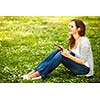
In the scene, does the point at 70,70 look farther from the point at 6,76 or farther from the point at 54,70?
the point at 6,76

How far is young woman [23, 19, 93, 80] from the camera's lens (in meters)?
3.52

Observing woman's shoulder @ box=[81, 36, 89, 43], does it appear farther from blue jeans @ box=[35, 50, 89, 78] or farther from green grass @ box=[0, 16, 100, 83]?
blue jeans @ box=[35, 50, 89, 78]

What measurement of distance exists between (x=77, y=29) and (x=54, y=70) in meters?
0.53

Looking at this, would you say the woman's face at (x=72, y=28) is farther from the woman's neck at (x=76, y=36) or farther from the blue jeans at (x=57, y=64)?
the blue jeans at (x=57, y=64)

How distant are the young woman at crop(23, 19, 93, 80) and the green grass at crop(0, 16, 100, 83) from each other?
5 cm

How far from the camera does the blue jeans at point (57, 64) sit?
3.53 m

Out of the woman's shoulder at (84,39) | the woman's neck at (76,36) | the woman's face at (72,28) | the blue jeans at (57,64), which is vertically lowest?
the blue jeans at (57,64)

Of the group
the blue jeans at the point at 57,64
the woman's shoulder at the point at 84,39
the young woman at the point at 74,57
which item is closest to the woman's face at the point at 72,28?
the young woman at the point at 74,57

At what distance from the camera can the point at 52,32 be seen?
11.8 feet

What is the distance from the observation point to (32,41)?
11.8ft

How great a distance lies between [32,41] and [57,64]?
1.28 feet

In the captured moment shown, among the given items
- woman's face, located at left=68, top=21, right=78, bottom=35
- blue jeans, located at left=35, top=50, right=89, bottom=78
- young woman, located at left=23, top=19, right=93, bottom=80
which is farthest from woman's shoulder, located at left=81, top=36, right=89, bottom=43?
blue jeans, located at left=35, top=50, right=89, bottom=78
